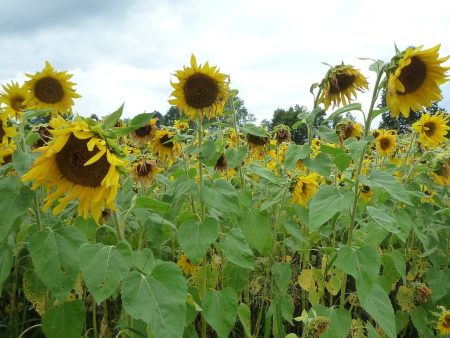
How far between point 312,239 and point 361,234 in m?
0.29

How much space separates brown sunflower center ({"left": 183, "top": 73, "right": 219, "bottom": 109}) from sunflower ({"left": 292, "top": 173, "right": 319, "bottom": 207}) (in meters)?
0.66

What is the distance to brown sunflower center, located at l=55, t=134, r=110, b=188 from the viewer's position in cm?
158

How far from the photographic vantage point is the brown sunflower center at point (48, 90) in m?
2.91

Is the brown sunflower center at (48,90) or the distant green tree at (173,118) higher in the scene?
the distant green tree at (173,118)

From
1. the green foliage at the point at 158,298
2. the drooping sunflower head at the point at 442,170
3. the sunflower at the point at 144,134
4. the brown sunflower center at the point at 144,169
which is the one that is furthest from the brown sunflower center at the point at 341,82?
the sunflower at the point at 144,134

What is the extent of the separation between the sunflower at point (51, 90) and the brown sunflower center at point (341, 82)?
→ 1.61 meters

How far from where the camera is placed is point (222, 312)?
196 cm

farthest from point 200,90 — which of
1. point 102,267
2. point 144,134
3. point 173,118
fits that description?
point 173,118

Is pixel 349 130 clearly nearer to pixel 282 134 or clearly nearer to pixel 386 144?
pixel 386 144

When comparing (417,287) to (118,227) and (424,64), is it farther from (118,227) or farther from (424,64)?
(118,227)

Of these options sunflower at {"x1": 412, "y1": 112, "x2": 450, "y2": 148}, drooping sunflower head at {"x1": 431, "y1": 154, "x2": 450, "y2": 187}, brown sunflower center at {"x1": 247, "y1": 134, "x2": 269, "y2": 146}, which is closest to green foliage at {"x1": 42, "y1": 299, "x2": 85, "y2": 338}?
brown sunflower center at {"x1": 247, "y1": 134, "x2": 269, "y2": 146}

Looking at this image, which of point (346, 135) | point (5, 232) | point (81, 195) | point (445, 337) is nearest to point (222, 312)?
point (81, 195)

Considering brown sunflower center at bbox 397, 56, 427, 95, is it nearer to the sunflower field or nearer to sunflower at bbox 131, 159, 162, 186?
the sunflower field

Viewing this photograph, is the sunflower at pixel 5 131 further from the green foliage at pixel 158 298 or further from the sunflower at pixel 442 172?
the sunflower at pixel 442 172
